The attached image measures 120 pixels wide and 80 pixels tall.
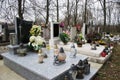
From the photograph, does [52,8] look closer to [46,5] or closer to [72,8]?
[46,5]

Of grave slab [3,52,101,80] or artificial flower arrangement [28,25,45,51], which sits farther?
artificial flower arrangement [28,25,45,51]

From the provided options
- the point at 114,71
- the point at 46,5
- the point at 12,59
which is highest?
the point at 46,5

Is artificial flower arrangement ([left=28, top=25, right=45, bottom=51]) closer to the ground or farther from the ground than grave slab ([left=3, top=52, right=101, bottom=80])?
farther from the ground

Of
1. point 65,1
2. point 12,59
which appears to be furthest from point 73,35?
point 65,1

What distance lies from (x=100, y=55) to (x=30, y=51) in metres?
2.96

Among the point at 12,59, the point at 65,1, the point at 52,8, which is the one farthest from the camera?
the point at 65,1

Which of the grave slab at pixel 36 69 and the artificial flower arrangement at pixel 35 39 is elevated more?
the artificial flower arrangement at pixel 35 39

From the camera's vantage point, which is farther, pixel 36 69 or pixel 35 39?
pixel 35 39

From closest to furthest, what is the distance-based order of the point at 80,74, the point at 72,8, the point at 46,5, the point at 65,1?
1. the point at 80,74
2. the point at 46,5
3. the point at 65,1
4. the point at 72,8

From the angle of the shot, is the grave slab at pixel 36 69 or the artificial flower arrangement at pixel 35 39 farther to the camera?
the artificial flower arrangement at pixel 35 39

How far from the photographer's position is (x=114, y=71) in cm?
480

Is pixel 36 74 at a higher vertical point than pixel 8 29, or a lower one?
lower

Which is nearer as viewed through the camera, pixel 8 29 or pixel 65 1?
pixel 8 29

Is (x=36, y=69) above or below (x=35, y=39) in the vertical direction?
below
